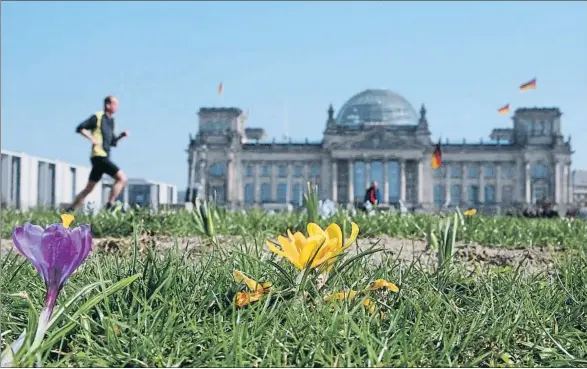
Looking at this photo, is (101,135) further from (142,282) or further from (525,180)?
(525,180)

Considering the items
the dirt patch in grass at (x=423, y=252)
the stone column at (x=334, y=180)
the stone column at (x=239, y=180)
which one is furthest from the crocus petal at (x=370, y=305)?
the stone column at (x=239, y=180)

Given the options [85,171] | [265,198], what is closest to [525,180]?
[265,198]

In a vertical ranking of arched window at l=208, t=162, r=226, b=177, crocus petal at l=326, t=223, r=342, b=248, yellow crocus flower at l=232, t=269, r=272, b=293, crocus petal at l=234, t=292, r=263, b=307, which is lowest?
crocus petal at l=234, t=292, r=263, b=307

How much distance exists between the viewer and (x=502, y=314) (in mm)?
1660

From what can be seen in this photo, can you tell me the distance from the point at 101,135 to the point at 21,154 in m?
26.3

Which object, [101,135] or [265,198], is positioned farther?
[265,198]

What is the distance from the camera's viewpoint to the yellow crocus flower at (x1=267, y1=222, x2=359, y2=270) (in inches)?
54.4

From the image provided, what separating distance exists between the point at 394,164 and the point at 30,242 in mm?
67566

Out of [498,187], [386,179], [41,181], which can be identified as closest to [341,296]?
[41,181]

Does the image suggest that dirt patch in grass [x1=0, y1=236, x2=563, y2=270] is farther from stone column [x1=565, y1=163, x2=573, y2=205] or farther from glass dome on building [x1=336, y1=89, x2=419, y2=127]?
glass dome on building [x1=336, y1=89, x2=419, y2=127]

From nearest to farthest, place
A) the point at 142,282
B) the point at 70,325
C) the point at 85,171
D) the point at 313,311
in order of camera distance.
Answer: the point at 70,325
the point at 313,311
the point at 142,282
the point at 85,171

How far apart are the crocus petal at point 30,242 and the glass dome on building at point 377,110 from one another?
236 feet

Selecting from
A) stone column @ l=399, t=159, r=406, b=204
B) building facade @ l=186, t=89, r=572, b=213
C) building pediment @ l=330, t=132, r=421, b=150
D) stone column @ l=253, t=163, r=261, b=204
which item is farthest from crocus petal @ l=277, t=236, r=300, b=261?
stone column @ l=253, t=163, r=261, b=204

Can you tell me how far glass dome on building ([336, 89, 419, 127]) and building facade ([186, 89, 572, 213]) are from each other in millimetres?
5266
